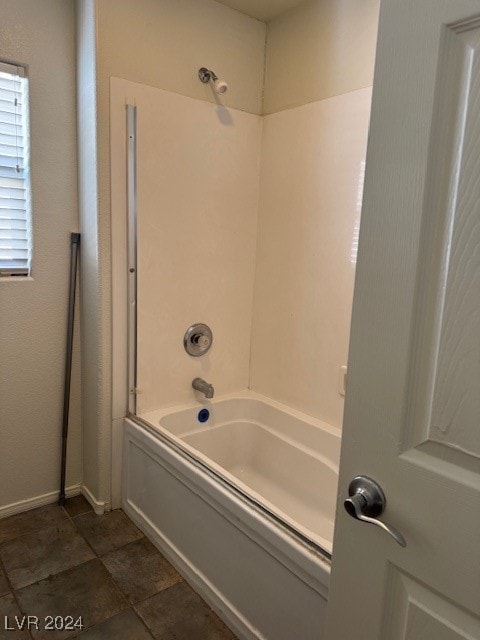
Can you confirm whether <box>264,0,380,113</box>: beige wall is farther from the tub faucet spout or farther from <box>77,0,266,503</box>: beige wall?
the tub faucet spout

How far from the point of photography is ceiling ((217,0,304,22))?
2131mm

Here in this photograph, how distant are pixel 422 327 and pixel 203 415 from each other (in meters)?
1.76

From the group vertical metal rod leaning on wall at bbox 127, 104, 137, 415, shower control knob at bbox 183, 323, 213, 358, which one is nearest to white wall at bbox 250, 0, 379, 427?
shower control knob at bbox 183, 323, 213, 358

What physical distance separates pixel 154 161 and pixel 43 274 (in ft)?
2.40

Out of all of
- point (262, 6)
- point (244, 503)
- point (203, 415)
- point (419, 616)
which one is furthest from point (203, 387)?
point (262, 6)

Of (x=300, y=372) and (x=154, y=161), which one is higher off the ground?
(x=154, y=161)

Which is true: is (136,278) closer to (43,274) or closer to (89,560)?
(43,274)

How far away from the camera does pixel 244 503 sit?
1.54 metres

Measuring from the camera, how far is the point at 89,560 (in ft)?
6.34

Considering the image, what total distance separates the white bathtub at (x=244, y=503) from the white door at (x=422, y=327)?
0.53 metres

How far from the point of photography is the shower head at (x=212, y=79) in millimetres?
2107

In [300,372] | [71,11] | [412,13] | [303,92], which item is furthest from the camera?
[300,372]

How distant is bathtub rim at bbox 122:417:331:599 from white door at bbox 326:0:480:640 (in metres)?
0.43

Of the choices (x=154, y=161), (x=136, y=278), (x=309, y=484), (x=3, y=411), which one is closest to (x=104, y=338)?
(x=136, y=278)
